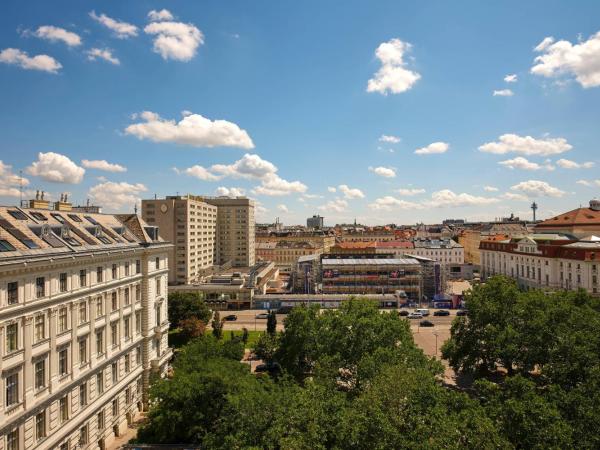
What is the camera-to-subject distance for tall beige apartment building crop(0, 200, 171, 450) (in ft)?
80.0

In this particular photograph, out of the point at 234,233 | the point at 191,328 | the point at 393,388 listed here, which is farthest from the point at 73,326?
the point at 234,233

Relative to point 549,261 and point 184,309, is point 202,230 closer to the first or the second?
point 184,309

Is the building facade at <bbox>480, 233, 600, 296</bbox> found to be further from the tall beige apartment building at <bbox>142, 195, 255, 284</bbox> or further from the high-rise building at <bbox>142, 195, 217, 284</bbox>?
the high-rise building at <bbox>142, 195, 217, 284</bbox>

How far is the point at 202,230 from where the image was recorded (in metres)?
135

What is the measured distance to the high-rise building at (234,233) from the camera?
15475 cm

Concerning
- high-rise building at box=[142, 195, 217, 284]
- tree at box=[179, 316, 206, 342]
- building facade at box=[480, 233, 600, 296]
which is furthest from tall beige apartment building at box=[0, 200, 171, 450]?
building facade at box=[480, 233, 600, 296]

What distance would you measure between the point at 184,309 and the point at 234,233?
91.4m

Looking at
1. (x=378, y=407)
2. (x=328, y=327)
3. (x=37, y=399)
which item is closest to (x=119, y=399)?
(x=37, y=399)

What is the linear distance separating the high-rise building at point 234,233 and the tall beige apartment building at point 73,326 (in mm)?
110005

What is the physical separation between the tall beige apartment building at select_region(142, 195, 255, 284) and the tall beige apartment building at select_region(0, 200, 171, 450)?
250ft

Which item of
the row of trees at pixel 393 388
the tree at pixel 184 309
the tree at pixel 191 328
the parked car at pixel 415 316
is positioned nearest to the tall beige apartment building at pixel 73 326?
the row of trees at pixel 393 388

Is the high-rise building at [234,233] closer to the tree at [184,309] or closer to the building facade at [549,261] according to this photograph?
the building facade at [549,261]

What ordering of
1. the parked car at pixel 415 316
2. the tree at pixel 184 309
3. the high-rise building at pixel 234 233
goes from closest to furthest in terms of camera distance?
1. the tree at pixel 184 309
2. the parked car at pixel 415 316
3. the high-rise building at pixel 234 233

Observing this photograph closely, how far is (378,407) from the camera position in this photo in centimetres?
2117
